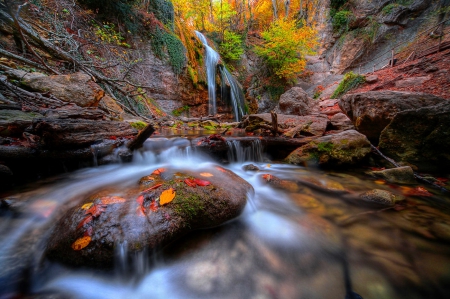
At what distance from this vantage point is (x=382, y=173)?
313cm

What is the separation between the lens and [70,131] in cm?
274

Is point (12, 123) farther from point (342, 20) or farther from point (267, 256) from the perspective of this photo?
point (342, 20)

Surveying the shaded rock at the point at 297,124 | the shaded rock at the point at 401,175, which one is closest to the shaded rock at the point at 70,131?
the shaded rock at the point at 297,124

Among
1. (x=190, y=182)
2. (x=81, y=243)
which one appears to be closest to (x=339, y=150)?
(x=190, y=182)

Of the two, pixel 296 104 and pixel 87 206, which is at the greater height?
pixel 296 104

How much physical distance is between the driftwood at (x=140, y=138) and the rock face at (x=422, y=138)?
14.8 ft

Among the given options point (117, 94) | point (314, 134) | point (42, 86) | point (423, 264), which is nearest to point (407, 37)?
point (314, 134)

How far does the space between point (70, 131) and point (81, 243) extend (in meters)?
2.18

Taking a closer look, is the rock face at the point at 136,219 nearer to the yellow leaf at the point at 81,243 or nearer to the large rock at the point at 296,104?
the yellow leaf at the point at 81,243

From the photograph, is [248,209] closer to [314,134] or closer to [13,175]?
[13,175]

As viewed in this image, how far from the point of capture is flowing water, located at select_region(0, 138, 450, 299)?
1254 mm

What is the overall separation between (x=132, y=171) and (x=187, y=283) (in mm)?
2355

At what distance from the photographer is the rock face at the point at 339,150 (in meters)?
3.63

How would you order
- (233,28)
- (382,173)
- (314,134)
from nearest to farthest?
(382,173), (314,134), (233,28)
